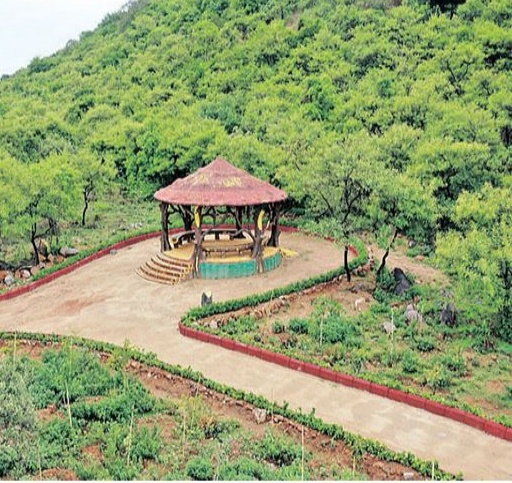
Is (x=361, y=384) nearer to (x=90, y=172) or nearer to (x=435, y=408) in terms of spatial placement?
(x=435, y=408)

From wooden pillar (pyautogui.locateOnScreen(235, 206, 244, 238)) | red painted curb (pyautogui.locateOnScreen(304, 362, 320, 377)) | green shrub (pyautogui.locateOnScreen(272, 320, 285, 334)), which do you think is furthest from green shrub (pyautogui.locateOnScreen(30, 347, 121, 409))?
wooden pillar (pyautogui.locateOnScreen(235, 206, 244, 238))

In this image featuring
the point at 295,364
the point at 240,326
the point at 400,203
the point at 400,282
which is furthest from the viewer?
the point at 400,282

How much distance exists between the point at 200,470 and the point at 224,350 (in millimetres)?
7820

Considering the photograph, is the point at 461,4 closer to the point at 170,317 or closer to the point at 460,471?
the point at 170,317

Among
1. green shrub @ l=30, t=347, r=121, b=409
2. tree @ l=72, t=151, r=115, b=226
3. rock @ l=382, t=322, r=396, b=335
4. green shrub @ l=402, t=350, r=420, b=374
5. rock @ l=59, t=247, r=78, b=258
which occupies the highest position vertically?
tree @ l=72, t=151, r=115, b=226

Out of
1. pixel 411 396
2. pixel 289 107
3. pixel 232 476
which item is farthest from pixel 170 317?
pixel 289 107

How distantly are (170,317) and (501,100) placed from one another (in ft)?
82.8

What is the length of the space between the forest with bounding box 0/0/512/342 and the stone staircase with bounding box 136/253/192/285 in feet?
16.7

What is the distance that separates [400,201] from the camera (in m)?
26.5

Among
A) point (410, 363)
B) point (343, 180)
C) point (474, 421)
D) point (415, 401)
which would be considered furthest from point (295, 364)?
point (343, 180)

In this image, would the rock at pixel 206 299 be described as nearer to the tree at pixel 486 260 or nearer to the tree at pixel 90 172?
the tree at pixel 486 260

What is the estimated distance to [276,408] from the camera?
1662 centimetres

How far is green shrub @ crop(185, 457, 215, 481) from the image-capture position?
1318 cm

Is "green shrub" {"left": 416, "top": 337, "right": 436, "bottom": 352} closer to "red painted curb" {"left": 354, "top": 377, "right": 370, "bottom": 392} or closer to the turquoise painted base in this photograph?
"red painted curb" {"left": 354, "top": 377, "right": 370, "bottom": 392}
